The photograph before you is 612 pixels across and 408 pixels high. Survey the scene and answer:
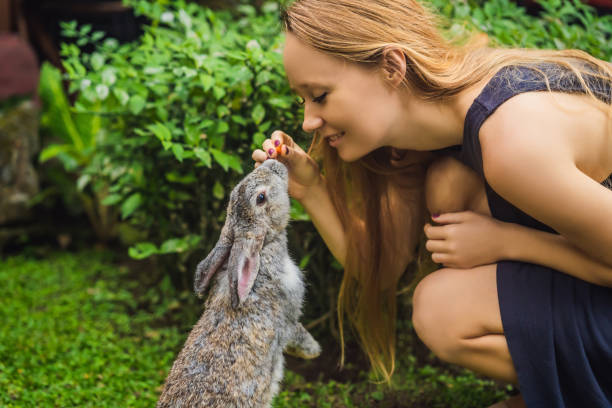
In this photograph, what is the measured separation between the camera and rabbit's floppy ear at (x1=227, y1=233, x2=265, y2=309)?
7.02 ft

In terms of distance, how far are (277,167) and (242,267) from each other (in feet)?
1.56

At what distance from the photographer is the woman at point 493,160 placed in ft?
6.52

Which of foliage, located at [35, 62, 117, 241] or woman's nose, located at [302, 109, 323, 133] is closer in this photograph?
woman's nose, located at [302, 109, 323, 133]

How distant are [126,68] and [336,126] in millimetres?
1422

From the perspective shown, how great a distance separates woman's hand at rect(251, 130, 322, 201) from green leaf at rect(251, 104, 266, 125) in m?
0.22

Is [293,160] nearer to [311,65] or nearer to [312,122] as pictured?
[312,122]

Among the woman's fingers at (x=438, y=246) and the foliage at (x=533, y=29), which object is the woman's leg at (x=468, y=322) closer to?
the woman's fingers at (x=438, y=246)

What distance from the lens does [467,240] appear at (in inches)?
93.7

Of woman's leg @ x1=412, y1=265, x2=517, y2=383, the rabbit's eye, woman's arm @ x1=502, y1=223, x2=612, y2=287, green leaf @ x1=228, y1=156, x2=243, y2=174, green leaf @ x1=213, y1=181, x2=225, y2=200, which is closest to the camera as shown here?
woman's arm @ x1=502, y1=223, x2=612, y2=287

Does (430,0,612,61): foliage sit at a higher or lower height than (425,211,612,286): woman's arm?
higher

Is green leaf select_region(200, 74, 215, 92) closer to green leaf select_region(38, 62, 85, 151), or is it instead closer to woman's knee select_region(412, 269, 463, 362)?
woman's knee select_region(412, 269, 463, 362)

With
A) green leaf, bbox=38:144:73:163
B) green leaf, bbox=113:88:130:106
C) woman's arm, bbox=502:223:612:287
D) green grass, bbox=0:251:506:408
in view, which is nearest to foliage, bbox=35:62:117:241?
green leaf, bbox=38:144:73:163

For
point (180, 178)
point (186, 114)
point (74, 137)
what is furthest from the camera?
point (74, 137)

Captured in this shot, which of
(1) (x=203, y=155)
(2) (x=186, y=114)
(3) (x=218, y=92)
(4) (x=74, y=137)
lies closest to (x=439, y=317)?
(1) (x=203, y=155)
